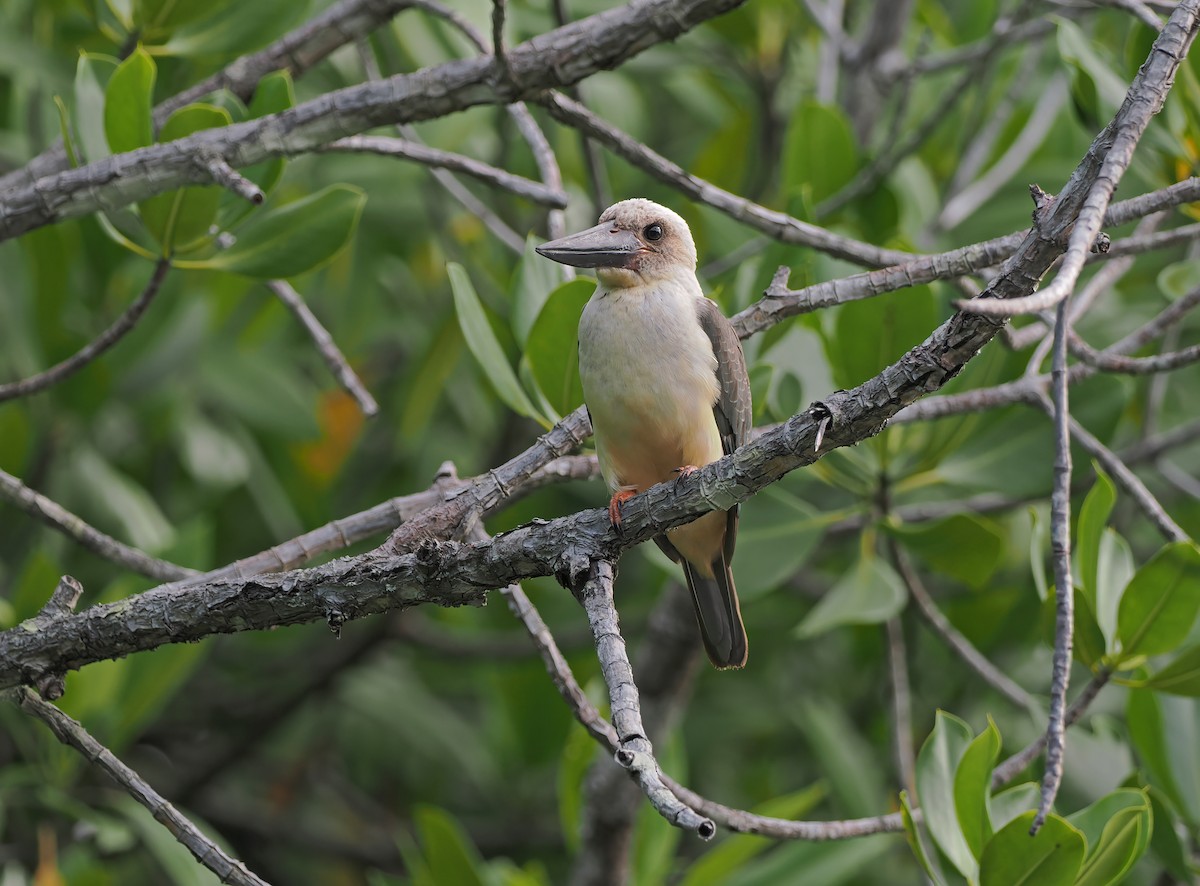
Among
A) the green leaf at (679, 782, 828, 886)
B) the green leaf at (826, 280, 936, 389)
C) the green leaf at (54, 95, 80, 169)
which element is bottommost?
the green leaf at (679, 782, 828, 886)

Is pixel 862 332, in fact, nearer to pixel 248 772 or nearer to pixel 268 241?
pixel 268 241

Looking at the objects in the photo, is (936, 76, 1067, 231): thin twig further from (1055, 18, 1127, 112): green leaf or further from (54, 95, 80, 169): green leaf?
(54, 95, 80, 169): green leaf

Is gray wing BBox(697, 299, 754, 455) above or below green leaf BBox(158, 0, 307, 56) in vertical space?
below

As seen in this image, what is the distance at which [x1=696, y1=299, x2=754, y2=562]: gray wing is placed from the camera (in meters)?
3.49

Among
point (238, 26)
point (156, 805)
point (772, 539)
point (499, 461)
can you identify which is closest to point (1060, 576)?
point (772, 539)

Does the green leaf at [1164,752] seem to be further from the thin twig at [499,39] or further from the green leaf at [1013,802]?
the thin twig at [499,39]

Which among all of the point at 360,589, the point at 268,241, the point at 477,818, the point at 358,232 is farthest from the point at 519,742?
the point at 360,589

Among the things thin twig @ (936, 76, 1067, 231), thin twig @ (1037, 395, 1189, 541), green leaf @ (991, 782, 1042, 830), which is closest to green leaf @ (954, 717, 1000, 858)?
green leaf @ (991, 782, 1042, 830)

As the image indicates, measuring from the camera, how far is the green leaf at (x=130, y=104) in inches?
122

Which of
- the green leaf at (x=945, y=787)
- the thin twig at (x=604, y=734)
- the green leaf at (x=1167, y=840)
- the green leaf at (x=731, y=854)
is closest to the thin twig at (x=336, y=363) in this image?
the thin twig at (x=604, y=734)

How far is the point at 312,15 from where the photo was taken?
464 cm

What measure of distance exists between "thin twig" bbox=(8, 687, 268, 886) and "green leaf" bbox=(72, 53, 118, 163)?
4.75ft

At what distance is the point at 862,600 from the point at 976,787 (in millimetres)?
1136

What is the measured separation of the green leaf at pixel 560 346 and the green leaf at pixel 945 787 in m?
1.24
